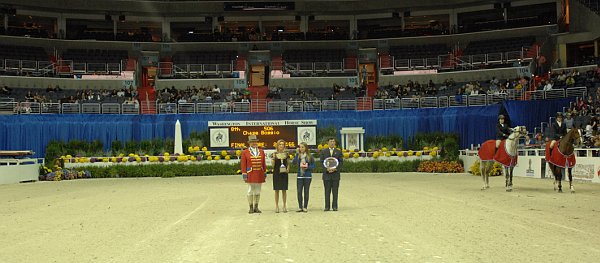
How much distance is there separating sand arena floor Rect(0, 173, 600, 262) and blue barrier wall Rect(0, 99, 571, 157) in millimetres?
21596

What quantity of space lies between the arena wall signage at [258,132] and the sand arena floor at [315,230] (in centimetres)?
2104

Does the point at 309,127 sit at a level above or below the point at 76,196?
above

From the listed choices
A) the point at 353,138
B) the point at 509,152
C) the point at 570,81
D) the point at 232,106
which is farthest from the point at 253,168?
the point at 570,81

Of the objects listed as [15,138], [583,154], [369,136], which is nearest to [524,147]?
[583,154]

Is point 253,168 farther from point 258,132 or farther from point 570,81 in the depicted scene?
point 570,81

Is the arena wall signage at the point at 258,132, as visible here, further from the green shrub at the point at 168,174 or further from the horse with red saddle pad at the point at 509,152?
the horse with red saddle pad at the point at 509,152

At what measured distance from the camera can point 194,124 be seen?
43.9 meters

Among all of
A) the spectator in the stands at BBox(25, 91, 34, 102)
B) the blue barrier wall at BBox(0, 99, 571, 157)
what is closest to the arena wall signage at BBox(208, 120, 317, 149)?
the blue barrier wall at BBox(0, 99, 571, 157)

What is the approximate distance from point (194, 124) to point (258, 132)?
5041 mm

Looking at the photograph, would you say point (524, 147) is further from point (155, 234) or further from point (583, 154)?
point (155, 234)

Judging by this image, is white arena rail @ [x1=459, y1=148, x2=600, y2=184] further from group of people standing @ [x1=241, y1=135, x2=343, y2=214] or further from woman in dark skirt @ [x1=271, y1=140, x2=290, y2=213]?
woman in dark skirt @ [x1=271, y1=140, x2=290, y2=213]

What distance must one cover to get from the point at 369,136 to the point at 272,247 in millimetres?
33571

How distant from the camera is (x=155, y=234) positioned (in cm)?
1219

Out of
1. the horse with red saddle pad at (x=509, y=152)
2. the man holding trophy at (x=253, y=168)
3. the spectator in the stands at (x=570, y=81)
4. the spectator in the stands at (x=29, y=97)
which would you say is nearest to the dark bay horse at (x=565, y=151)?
the horse with red saddle pad at (x=509, y=152)
